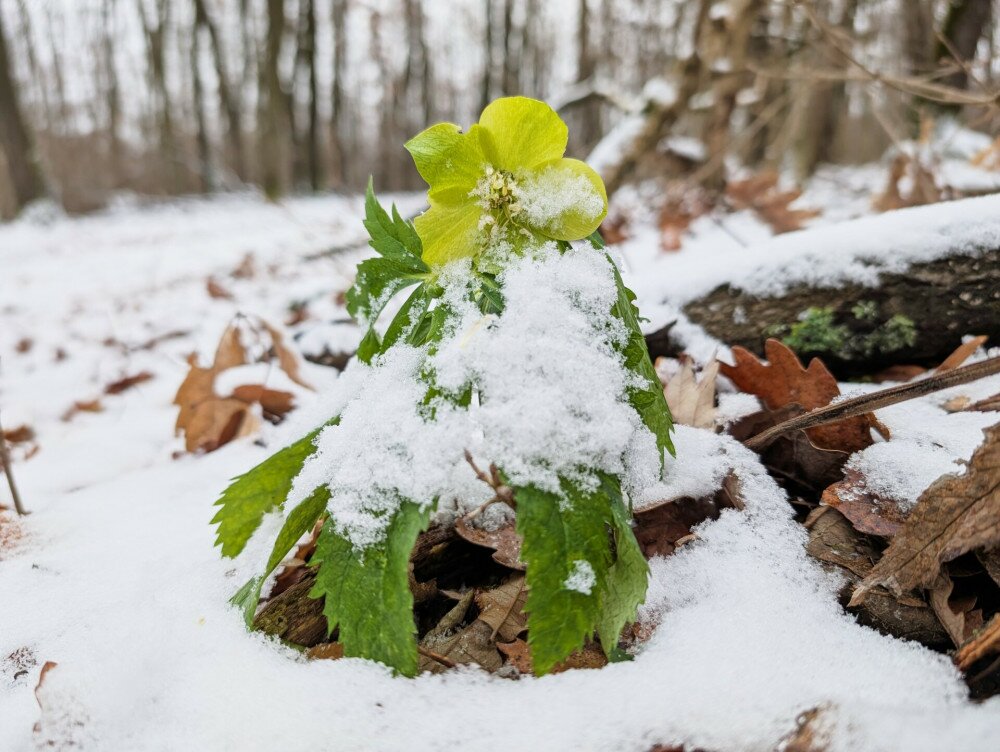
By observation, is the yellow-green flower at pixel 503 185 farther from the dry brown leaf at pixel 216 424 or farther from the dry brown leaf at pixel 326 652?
the dry brown leaf at pixel 216 424

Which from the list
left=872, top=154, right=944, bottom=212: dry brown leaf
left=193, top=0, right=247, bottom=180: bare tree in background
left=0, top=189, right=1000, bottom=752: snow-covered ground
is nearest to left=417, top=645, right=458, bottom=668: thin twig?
left=0, top=189, right=1000, bottom=752: snow-covered ground

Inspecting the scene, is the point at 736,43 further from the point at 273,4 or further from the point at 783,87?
the point at 273,4

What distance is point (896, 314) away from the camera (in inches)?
52.9

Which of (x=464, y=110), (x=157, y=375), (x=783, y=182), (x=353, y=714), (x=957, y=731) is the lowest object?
(x=464, y=110)

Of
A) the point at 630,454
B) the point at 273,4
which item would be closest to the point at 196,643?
the point at 630,454

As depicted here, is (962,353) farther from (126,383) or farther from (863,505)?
(126,383)

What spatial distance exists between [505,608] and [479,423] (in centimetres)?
29

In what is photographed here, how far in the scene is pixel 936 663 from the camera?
0.67 m

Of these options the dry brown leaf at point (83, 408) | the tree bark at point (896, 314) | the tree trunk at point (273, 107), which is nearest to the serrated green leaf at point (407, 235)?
the tree bark at point (896, 314)

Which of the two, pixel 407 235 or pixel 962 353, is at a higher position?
pixel 407 235

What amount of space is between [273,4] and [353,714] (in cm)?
1467

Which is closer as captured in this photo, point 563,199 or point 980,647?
point 980,647

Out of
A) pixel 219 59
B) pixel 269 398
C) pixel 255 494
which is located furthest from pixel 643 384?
pixel 219 59

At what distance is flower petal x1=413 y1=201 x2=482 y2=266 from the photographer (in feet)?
2.65
